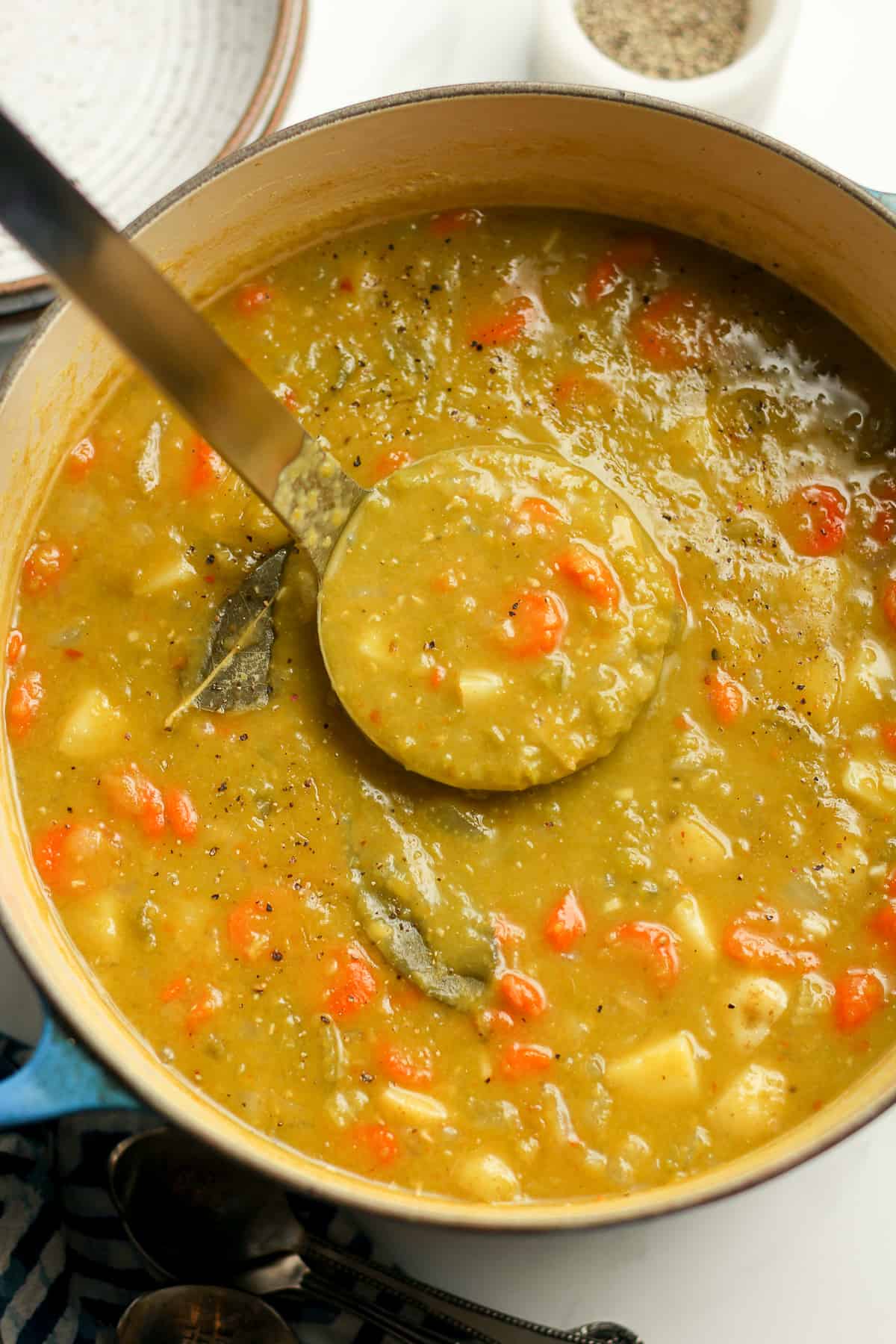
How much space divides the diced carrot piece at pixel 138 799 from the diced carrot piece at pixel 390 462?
0.77m

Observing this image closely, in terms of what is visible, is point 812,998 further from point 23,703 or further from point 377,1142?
point 23,703

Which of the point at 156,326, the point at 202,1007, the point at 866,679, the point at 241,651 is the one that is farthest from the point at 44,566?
the point at 866,679

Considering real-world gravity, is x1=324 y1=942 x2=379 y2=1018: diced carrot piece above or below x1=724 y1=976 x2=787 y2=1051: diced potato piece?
above

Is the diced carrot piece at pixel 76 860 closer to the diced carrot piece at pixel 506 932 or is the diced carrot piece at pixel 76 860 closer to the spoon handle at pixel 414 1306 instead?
the diced carrot piece at pixel 506 932

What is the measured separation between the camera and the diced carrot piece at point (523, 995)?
2496 millimetres

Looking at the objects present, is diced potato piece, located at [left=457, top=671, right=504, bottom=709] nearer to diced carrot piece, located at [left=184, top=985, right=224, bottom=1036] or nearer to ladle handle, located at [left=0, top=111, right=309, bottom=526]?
ladle handle, located at [left=0, top=111, right=309, bottom=526]

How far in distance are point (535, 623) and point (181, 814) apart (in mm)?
786

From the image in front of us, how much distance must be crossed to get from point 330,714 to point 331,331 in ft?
2.72

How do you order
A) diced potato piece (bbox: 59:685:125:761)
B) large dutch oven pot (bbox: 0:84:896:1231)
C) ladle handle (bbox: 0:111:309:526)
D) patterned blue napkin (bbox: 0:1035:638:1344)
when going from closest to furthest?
ladle handle (bbox: 0:111:309:526), large dutch oven pot (bbox: 0:84:896:1231), diced potato piece (bbox: 59:685:125:761), patterned blue napkin (bbox: 0:1035:638:1344)

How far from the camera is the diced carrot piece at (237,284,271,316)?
2867mm

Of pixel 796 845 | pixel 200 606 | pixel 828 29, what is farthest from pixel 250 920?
pixel 828 29

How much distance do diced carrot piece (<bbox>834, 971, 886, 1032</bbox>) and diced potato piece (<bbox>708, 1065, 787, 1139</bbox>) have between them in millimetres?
170

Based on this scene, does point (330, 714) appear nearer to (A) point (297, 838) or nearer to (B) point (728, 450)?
(A) point (297, 838)

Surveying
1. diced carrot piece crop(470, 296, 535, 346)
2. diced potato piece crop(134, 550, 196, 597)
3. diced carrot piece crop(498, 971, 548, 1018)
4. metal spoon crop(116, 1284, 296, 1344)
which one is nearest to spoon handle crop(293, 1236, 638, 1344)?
metal spoon crop(116, 1284, 296, 1344)
